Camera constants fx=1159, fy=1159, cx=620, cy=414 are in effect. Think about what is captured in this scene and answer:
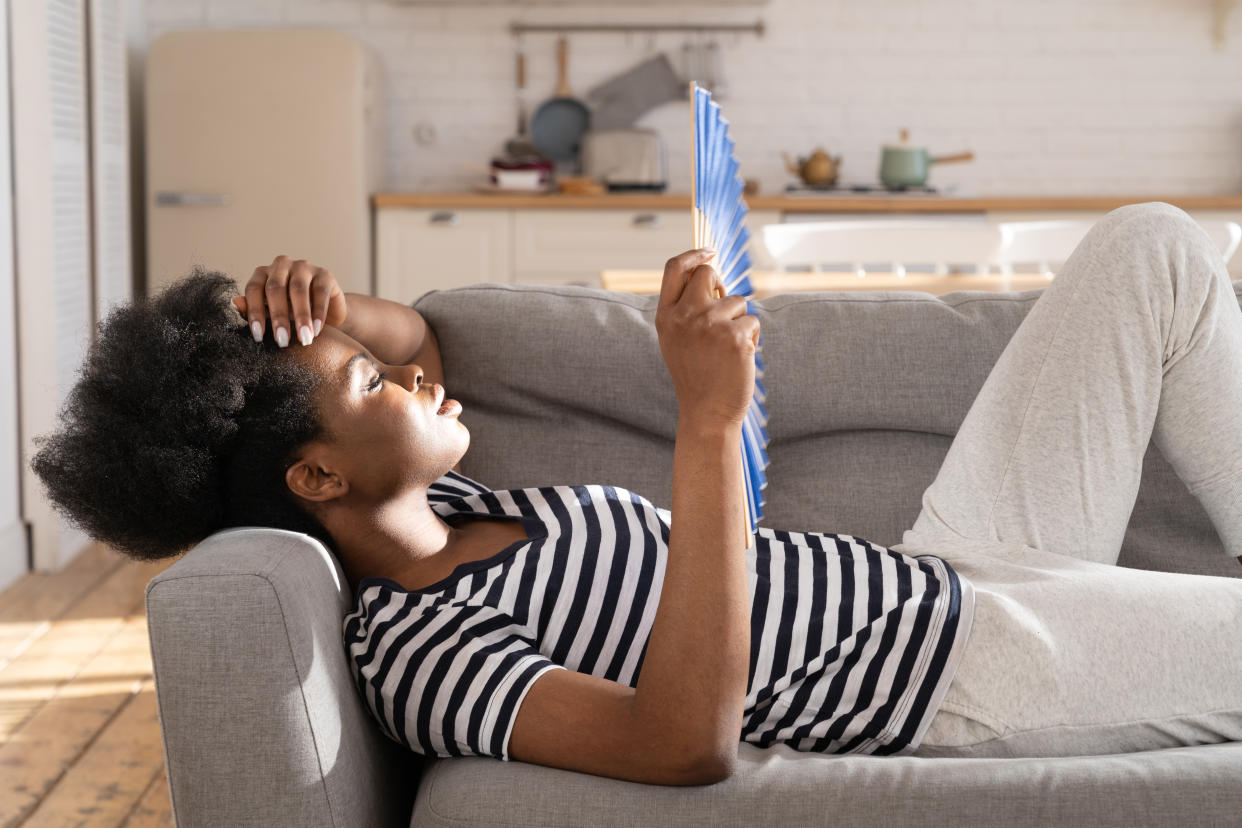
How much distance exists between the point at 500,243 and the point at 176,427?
326cm

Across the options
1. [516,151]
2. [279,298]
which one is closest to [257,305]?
[279,298]

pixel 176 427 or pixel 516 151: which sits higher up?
pixel 516 151

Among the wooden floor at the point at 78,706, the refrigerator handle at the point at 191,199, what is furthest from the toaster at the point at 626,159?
the wooden floor at the point at 78,706

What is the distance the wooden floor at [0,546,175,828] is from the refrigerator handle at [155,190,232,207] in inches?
61.0

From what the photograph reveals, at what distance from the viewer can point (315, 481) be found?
1197mm

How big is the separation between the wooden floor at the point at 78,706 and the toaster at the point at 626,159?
2300 millimetres

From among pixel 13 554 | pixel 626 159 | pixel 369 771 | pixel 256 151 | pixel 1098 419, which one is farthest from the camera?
pixel 626 159

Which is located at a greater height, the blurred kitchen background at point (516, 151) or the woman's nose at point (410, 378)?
the blurred kitchen background at point (516, 151)

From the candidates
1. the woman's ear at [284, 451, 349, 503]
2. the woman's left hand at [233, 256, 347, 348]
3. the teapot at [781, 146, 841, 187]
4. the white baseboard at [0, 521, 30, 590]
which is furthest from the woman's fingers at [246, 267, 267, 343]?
the teapot at [781, 146, 841, 187]

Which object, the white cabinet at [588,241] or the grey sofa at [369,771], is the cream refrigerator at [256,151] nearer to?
the white cabinet at [588,241]

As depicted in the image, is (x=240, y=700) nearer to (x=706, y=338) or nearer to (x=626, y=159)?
(x=706, y=338)

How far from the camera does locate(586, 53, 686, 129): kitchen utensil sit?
15.9 feet

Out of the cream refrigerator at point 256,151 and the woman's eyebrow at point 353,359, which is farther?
the cream refrigerator at point 256,151

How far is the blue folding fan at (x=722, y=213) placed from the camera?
2.76 ft
